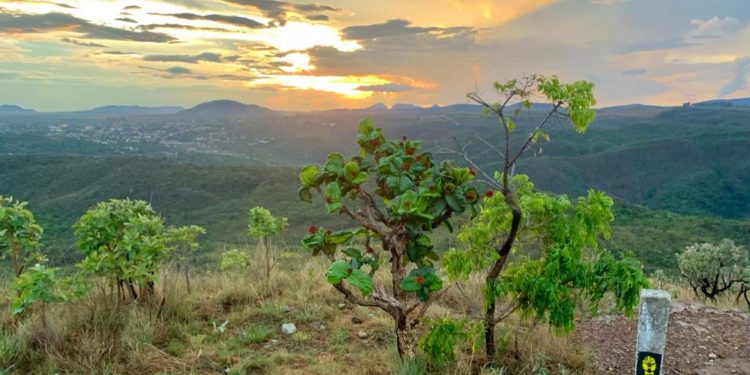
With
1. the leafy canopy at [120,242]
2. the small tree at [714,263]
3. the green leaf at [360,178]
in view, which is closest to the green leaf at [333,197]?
the green leaf at [360,178]

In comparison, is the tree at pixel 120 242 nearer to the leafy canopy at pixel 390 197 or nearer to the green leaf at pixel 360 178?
the leafy canopy at pixel 390 197

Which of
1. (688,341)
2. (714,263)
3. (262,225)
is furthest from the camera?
(714,263)

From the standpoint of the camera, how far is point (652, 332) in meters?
3.00

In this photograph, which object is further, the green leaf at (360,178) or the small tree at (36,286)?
the small tree at (36,286)

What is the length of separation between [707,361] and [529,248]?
67.1 inches

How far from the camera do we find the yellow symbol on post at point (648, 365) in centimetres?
302

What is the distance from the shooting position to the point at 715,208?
238 ft

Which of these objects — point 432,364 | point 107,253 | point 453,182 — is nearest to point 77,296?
point 107,253

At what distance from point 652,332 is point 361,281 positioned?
5.72 feet

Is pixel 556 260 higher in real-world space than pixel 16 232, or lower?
higher

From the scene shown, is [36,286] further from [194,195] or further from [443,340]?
[194,195]

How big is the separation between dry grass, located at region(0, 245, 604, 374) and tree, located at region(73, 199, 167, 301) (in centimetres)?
41

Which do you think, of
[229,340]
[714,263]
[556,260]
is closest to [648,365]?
[556,260]

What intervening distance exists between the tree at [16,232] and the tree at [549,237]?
380 centimetres
